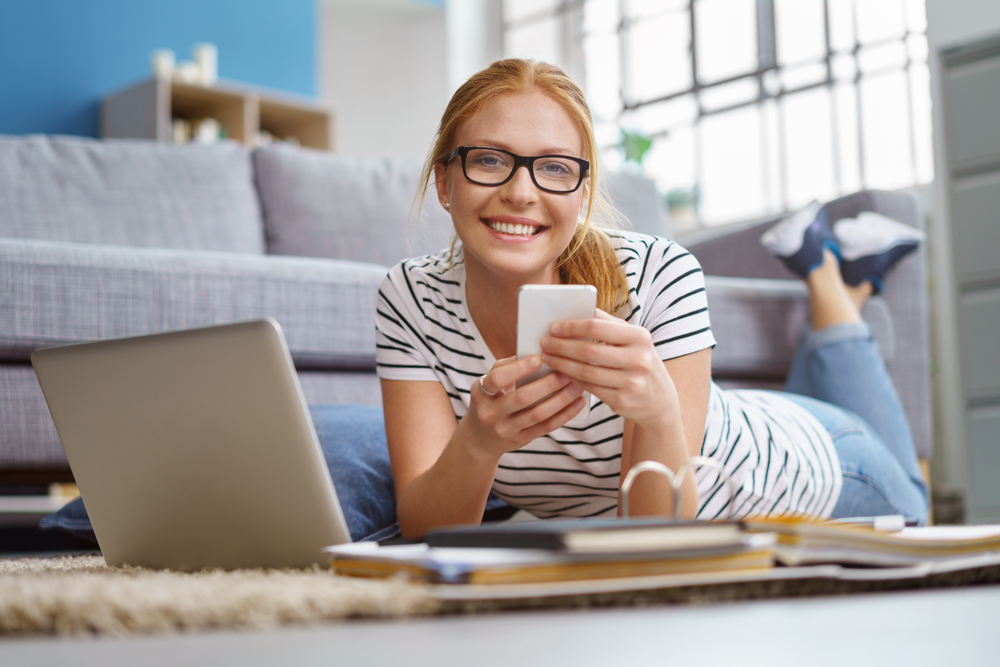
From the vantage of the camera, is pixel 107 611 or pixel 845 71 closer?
pixel 107 611

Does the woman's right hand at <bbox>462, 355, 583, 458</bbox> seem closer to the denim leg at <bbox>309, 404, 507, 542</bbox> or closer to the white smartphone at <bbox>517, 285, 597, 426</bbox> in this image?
the white smartphone at <bbox>517, 285, 597, 426</bbox>

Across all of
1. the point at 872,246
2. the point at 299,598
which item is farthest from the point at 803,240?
the point at 299,598

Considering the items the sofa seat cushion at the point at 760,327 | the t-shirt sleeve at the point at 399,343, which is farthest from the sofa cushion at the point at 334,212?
the t-shirt sleeve at the point at 399,343

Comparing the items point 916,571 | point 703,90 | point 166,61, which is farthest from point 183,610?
point 703,90

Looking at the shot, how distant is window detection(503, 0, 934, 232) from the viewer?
436cm

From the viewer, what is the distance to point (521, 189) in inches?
38.4

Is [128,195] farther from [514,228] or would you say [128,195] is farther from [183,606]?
[183,606]

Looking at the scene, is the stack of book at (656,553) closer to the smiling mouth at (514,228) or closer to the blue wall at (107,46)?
the smiling mouth at (514,228)

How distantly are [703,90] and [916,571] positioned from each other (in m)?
4.99

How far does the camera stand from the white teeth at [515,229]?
101 cm

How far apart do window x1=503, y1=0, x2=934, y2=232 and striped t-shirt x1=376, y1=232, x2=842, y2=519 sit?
131 inches

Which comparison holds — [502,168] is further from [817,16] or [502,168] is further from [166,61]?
[817,16]

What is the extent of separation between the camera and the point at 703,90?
5168mm

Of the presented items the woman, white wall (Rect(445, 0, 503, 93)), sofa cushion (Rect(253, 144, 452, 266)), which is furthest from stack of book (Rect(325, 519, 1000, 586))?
white wall (Rect(445, 0, 503, 93))
